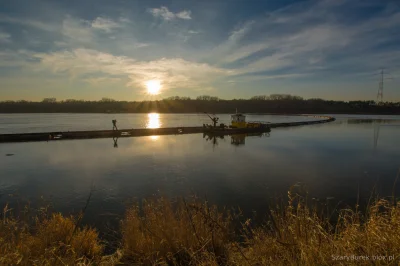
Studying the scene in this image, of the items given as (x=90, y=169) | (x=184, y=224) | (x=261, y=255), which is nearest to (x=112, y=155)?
(x=90, y=169)

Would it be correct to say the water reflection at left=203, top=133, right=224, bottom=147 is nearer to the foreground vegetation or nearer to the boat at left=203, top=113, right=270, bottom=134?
the boat at left=203, top=113, right=270, bottom=134

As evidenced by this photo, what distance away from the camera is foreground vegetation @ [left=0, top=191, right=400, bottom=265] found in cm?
369

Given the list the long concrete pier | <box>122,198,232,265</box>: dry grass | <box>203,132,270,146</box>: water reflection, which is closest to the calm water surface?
<box>122,198,232,265</box>: dry grass

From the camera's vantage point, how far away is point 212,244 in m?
4.94

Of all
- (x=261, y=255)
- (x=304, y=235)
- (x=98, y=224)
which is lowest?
(x=98, y=224)

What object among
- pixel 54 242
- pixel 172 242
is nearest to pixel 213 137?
pixel 172 242

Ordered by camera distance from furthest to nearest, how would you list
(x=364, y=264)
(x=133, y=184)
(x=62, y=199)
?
1. (x=133, y=184)
2. (x=62, y=199)
3. (x=364, y=264)

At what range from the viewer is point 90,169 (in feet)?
54.2

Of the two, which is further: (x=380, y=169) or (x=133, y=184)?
(x=380, y=169)

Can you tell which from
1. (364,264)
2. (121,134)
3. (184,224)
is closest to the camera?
(364,264)

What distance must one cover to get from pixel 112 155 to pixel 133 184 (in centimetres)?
956

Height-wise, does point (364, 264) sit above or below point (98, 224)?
above

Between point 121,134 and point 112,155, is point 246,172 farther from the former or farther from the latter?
point 121,134

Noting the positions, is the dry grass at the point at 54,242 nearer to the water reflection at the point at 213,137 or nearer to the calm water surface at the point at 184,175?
the calm water surface at the point at 184,175
